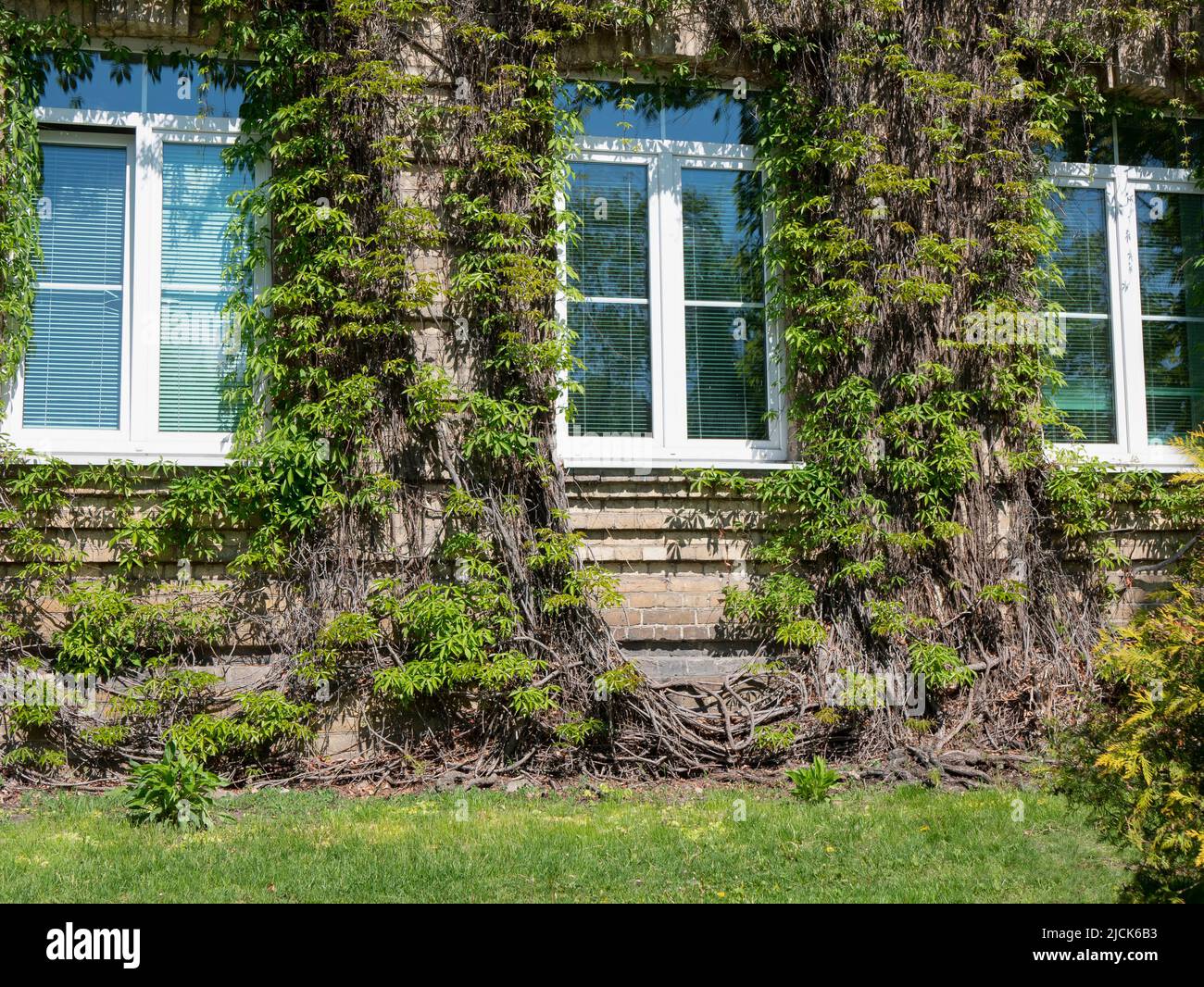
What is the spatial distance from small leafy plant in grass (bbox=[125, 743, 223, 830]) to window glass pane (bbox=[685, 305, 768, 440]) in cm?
390

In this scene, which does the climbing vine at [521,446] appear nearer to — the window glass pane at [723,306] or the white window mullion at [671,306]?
the window glass pane at [723,306]

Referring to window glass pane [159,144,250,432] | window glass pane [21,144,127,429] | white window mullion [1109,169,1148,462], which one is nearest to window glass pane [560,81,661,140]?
window glass pane [159,144,250,432]

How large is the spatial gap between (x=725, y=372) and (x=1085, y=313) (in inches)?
118

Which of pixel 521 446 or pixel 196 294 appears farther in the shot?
pixel 196 294

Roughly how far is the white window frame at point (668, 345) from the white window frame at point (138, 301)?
94.6 inches

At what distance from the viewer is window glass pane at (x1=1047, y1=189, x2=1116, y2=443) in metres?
8.10

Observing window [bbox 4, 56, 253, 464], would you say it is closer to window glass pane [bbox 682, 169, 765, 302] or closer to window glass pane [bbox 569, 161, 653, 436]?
window glass pane [bbox 569, 161, 653, 436]

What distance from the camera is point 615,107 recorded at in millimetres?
7535

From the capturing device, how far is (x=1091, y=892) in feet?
13.9

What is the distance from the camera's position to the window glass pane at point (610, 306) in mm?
7336

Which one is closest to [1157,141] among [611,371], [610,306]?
[610,306]

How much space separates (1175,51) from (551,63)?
15.8 feet

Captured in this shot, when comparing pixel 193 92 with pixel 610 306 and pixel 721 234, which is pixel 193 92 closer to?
pixel 610 306

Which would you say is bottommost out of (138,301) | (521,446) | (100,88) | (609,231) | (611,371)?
(521,446)
